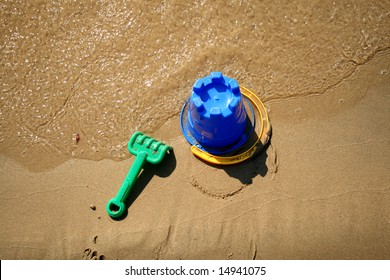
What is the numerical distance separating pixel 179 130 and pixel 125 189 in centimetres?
54

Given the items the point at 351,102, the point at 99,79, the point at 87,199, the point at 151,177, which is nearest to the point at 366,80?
the point at 351,102

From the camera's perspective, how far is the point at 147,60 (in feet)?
8.73

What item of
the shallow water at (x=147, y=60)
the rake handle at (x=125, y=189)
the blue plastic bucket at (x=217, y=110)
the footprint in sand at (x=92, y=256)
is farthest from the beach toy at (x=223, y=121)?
the footprint in sand at (x=92, y=256)

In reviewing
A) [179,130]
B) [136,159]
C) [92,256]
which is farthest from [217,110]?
[92,256]

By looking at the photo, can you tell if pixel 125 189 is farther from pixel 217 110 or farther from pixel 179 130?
pixel 217 110

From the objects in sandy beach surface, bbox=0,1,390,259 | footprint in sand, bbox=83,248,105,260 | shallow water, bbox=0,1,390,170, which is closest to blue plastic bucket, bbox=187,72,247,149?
sandy beach surface, bbox=0,1,390,259

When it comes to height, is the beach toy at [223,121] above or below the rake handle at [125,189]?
above

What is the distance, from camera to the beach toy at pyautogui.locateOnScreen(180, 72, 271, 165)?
6.91 ft

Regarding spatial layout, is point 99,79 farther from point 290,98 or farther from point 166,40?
point 290,98

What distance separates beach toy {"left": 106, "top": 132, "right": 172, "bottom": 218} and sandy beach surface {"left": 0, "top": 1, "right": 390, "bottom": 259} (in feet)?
0.23

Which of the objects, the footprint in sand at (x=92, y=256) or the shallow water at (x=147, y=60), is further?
the shallow water at (x=147, y=60)

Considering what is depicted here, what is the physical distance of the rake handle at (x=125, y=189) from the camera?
228 cm

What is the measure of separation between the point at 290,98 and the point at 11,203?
6.62 ft

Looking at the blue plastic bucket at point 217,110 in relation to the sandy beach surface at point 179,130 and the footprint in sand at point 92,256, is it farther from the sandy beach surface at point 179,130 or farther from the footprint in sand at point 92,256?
the footprint in sand at point 92,256
